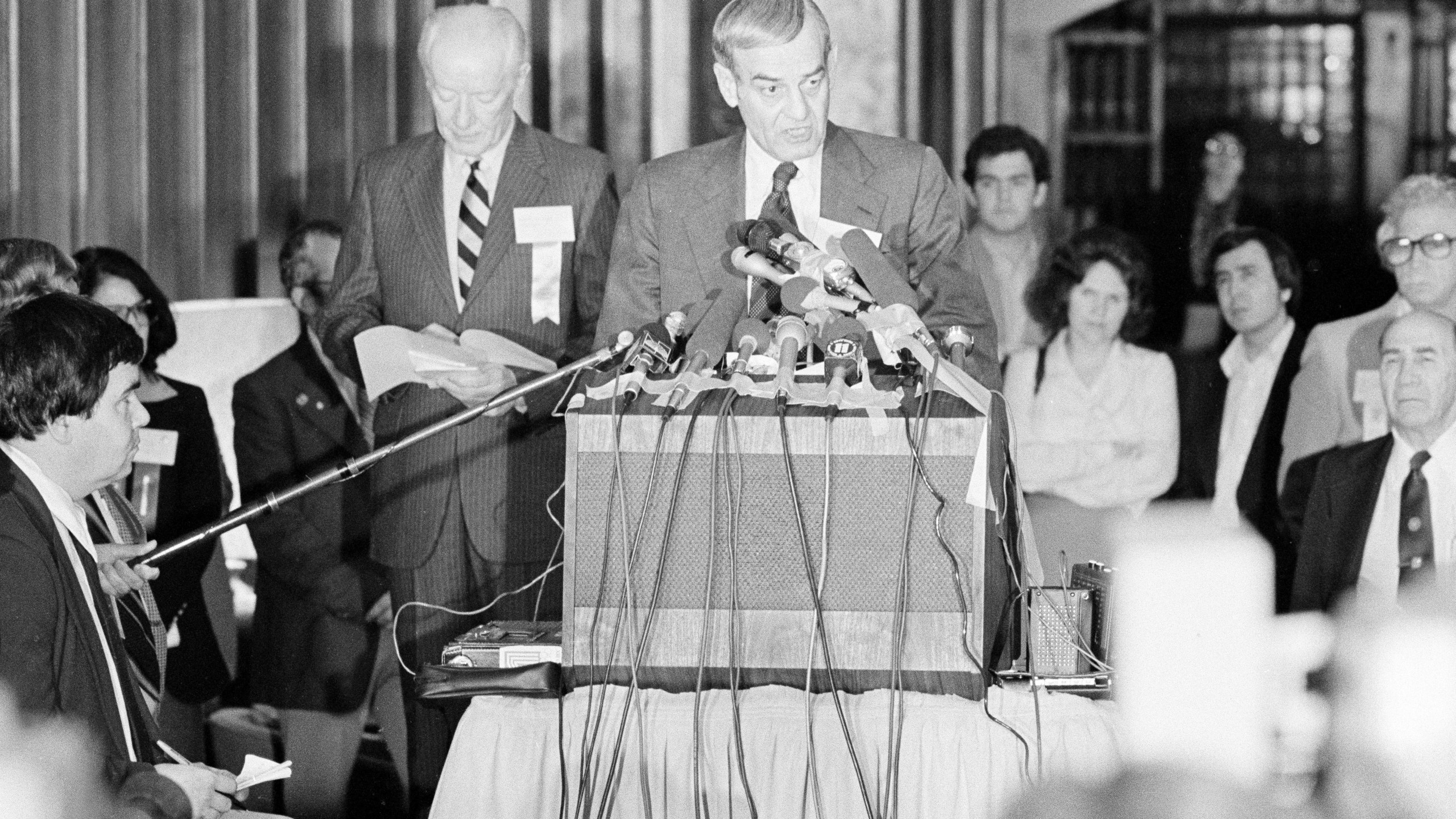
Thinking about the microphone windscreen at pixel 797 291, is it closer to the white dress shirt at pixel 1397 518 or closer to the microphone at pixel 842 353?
the microphone at pixel 842 353

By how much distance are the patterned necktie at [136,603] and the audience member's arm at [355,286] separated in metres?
0.49

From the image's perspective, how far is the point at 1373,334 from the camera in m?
4.63

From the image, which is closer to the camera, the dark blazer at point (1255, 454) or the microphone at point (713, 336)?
the microphone at point (713, 336)

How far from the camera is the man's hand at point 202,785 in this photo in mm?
2234

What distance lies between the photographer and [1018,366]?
4.60m

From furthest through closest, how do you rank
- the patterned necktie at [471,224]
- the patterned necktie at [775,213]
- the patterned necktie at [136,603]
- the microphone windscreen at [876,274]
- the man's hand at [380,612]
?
the man's hand at [380,612]
the patterned necktie at [471,224]
the patterned necktie at [136,603]
the patterned necktie at [775,213]
the microphone windscreen at [876,274]

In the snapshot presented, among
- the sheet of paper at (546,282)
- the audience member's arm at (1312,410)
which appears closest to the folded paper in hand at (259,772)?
the sheet of paper at (546,282)

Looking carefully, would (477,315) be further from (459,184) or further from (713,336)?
(713,336)

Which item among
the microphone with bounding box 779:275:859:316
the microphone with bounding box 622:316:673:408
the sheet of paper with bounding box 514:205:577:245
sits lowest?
the microphone with bounding box 622:316:673:408

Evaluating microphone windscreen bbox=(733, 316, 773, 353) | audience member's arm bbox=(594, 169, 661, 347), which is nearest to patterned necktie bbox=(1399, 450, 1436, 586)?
audience member's arm bbox=(594, 169, 661, 347)

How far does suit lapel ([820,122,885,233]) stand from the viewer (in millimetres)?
2865

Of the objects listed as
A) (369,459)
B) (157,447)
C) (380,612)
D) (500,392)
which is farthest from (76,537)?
(380,612)

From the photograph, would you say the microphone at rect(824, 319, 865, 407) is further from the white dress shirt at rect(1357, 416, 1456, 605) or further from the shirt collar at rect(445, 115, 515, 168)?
the white dress shirt at rect(1357, 416, 1456, 605)

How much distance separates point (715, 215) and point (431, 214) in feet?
2.86
